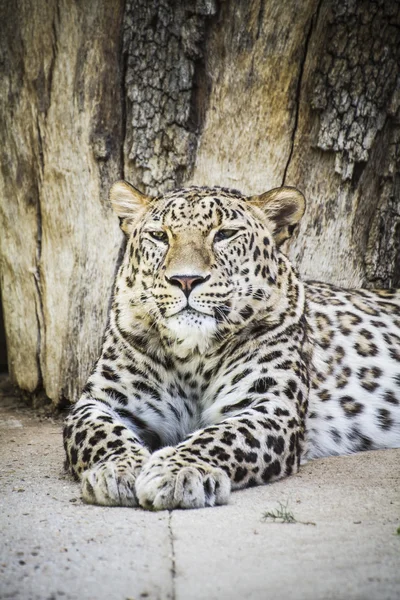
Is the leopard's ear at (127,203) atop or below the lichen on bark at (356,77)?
below

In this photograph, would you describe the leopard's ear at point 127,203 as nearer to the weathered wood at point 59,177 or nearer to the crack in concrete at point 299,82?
the weathered wood at point 59,177

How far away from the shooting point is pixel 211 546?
316 cm

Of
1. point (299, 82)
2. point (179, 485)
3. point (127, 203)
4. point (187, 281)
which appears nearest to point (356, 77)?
point (299, 82)

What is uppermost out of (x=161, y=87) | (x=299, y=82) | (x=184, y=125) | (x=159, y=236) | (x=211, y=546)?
(x=299, y=82)

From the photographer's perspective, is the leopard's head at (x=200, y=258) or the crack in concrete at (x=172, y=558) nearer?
the crack in concrete at (x=172, y=558)

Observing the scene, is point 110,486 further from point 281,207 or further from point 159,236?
point 281,207

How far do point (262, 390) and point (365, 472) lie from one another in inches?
32.1

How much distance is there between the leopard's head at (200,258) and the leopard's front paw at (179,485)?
104cm

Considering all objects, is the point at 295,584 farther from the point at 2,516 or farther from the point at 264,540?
the point at 2,516

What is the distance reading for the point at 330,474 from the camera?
4.62 m

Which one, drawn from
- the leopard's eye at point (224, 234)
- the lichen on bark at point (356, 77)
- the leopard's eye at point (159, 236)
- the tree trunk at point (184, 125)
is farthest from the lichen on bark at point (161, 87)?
the leopard's eye at point (224, 234)

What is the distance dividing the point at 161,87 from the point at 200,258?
1.97 metres

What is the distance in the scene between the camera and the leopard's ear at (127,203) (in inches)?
215

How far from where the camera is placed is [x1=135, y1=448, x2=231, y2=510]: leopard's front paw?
147 inches
